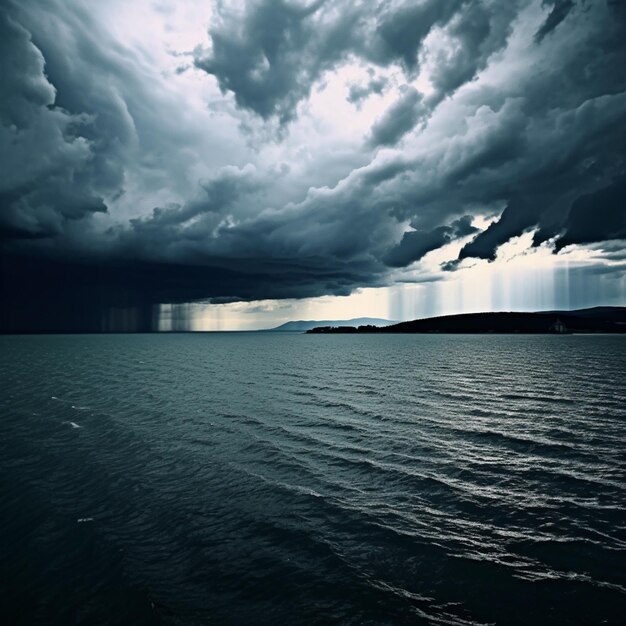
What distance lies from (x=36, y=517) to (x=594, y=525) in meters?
24.5

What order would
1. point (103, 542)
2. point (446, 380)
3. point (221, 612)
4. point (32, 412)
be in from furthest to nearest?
1. point (446, 380)
2. point (32, 412)
3. point (103, 542)
4. point (221, 612)

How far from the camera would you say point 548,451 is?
25969 millimetres

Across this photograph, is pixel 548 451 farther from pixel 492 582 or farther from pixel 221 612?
pixel 221 612

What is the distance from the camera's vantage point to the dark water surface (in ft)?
39.3

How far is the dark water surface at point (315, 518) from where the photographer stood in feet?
39.3

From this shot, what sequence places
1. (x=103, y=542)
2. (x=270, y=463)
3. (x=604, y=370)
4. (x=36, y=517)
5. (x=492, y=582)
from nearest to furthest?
(x=492, y=582), (x=103, y=542), (x=36, y=517), (x=270, y=463), (x=604, y=370)

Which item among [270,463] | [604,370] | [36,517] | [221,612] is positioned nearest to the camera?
[221,612]

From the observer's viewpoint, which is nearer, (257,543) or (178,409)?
(257,543)

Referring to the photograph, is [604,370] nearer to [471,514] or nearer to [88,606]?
[471,514]

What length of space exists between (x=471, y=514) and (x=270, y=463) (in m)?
12.3

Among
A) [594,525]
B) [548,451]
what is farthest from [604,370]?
[594,525]

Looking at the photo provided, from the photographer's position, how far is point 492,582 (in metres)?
12.8

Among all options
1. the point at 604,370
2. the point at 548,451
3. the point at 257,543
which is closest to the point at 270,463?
the point at 257,543

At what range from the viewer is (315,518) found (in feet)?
56.8
